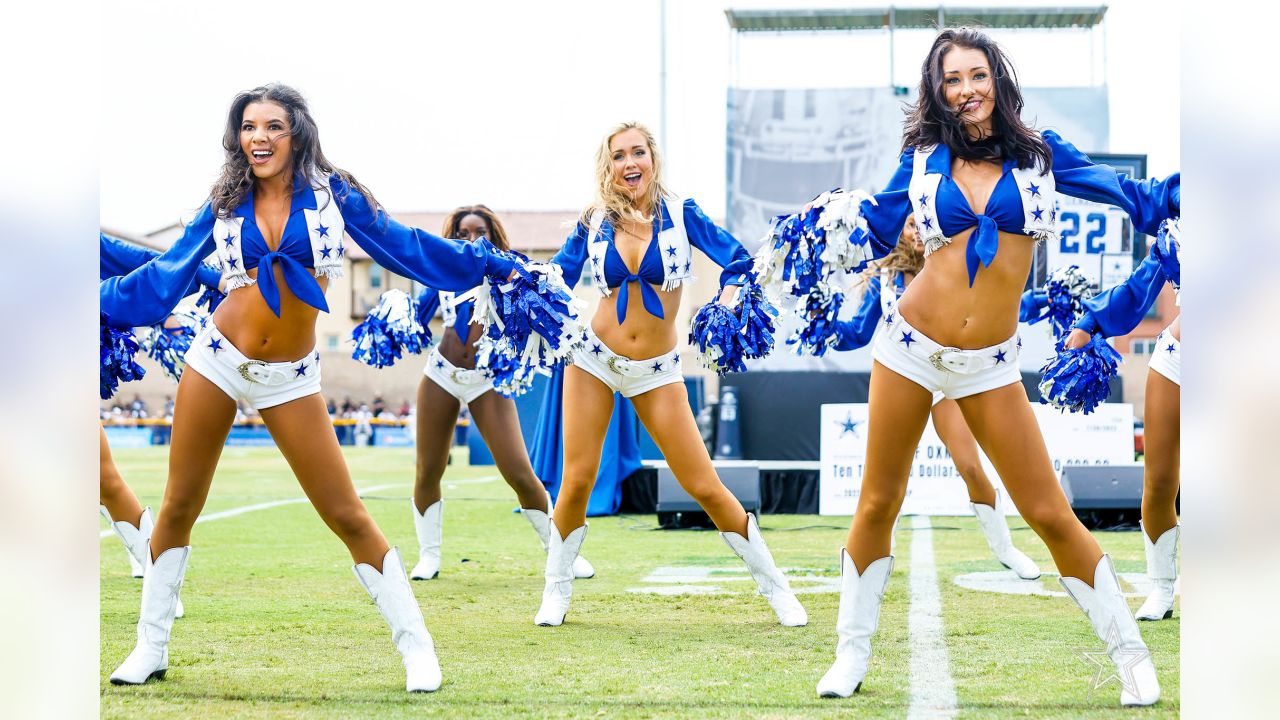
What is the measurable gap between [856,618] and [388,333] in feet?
11.6

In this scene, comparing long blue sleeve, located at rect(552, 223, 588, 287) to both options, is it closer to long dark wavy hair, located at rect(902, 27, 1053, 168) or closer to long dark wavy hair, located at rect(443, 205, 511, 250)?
long dark wavy hair, located at rect(443, 205, 511, 250)

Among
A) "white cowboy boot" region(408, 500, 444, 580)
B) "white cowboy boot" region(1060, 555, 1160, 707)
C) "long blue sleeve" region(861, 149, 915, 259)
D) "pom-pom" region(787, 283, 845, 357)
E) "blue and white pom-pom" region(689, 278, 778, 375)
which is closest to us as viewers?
"white cowboy boot" region(1060, 555, 1160, 707)

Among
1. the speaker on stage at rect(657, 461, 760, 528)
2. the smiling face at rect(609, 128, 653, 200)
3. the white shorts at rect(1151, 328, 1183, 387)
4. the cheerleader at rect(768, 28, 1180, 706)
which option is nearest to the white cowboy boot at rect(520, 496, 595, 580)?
the speaker on stage at rect(657, 461, 760, 528)

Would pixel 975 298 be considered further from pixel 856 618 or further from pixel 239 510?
pixel 239 510

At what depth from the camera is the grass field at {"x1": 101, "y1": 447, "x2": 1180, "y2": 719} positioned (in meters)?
3.38

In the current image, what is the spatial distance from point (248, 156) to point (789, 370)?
11421 millimetres

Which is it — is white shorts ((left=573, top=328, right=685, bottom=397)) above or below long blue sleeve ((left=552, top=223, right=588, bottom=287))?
below

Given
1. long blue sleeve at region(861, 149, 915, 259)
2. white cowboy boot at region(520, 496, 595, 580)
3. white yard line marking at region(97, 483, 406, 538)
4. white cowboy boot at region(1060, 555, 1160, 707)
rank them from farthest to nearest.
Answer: white yard line marking at region(97, 483, 406, 538) < white cowboy boot at region(520, 496, 595, 580) < long blue sleeve at region(861, 149, 915, 259) < white cowboy boot at region(1060, 555, 1160, 707)

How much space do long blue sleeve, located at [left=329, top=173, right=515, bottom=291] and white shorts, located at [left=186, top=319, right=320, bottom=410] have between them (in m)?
0.41

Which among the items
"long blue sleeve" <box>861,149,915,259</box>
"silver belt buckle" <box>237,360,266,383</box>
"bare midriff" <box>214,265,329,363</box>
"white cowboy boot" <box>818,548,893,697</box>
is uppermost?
"long blue sleeve" <box>861,149,915,259</box>

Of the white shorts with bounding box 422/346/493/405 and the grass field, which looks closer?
the grass field

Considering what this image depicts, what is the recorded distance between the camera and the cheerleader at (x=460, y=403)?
619cm

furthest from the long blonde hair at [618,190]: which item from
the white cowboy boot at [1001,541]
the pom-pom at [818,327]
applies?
the white cowboy boot at [1001,541]
